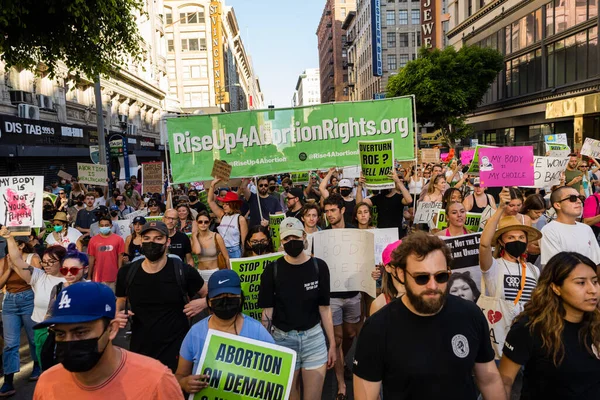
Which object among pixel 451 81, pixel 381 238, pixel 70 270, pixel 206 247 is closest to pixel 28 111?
pixel 206 247

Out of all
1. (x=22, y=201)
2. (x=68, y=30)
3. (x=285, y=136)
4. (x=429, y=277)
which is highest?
(x=68, y=30)

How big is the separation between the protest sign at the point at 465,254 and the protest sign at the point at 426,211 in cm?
337

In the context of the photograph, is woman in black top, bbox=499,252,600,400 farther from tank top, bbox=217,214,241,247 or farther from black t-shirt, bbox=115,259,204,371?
tank top, bbox=217,214,241,247

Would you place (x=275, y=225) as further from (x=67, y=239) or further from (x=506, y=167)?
(x=506, y=167)

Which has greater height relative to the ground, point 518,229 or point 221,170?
point 221,170

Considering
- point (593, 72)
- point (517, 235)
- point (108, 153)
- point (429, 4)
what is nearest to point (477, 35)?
point (429, 4)

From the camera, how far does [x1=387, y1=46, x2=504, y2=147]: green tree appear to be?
1538 inches

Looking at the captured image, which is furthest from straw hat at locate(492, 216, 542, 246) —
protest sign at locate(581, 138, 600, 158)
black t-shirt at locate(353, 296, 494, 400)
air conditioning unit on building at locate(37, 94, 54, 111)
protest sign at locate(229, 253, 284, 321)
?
air conditioning unit on building at locate(37, 94, 54, 111)

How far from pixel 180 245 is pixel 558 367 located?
5.01m

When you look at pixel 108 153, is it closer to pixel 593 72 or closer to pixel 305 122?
pixel 305 122

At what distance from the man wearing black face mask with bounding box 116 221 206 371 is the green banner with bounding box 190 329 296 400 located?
2.84ft

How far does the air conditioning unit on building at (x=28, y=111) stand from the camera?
786 inches

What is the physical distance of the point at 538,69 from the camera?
33.8 metres

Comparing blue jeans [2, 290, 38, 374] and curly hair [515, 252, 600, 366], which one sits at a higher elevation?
curly hair [515, 252, 600, 366]
